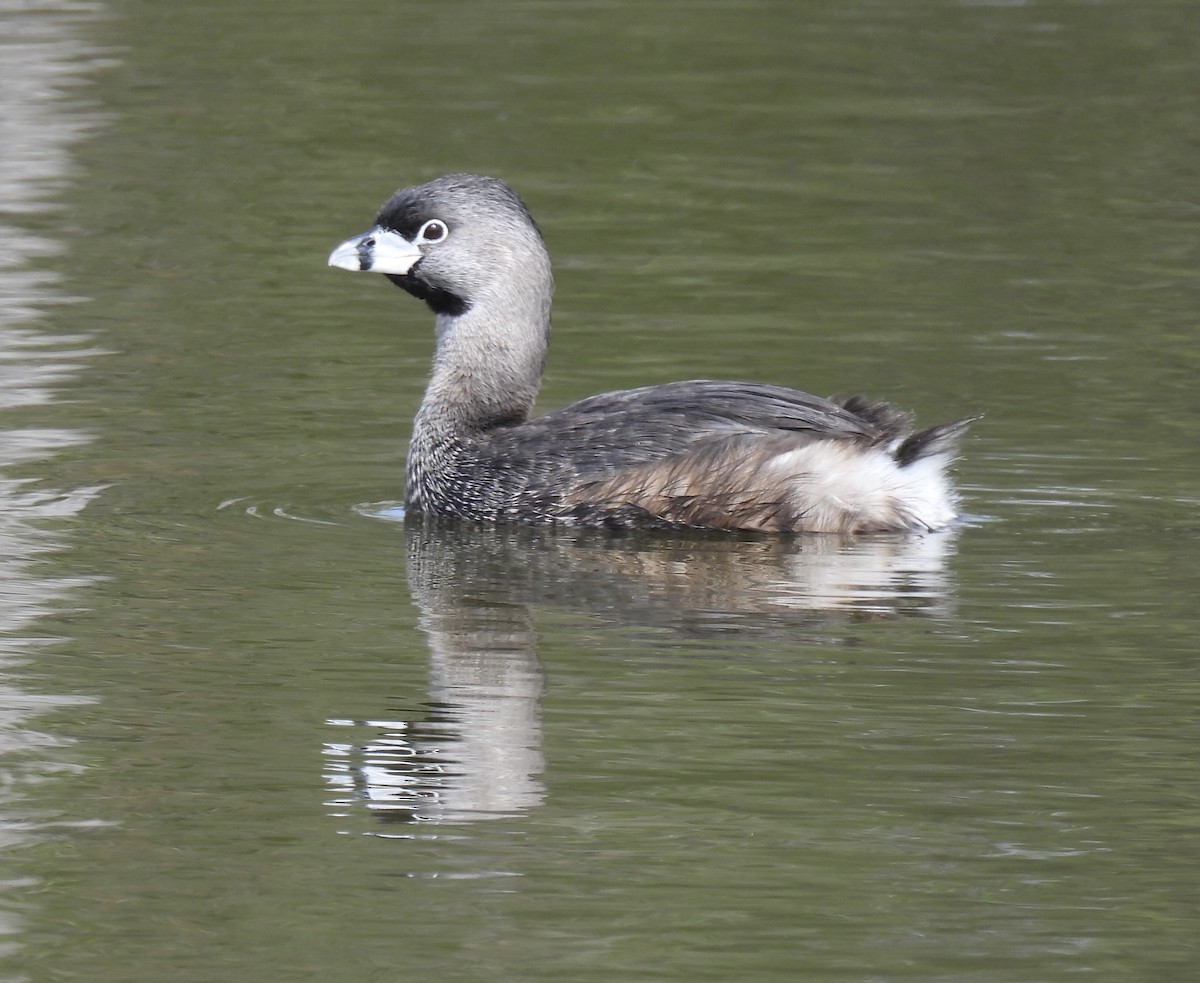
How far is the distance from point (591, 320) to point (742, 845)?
7.15 m

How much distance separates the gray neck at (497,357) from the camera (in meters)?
9.95

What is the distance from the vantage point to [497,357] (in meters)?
9.98

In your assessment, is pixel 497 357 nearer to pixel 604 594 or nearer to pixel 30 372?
pixel 604 594

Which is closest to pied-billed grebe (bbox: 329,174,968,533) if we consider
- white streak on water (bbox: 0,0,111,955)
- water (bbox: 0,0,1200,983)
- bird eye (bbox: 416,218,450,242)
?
bird eye (bbox: 416,218,450,242)

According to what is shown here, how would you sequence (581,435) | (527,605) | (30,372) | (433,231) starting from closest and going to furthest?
(527,605), (581,435), (433,231), (30,372)

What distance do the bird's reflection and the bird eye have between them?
1.13m

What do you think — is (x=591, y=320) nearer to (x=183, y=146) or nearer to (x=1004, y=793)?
(x=183, y=146)

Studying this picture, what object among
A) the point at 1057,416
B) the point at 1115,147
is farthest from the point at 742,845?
→ the point at 1115,147

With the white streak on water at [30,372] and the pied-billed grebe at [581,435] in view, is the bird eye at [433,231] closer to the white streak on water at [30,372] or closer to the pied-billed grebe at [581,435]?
the pied-billed grebe at [581,435]

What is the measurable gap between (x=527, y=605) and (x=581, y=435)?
1.25m

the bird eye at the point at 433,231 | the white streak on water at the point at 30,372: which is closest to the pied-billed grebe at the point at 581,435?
the bird eye at the point at 433,231

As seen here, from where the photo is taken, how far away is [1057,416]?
10500 millimetres

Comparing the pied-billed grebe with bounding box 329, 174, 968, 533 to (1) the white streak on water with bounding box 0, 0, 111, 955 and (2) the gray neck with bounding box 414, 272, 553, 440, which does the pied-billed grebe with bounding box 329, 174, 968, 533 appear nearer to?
(2) the gray neck with bounding box 414, 272, 553, 440

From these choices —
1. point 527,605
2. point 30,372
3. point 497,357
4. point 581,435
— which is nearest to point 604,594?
point 527,605
